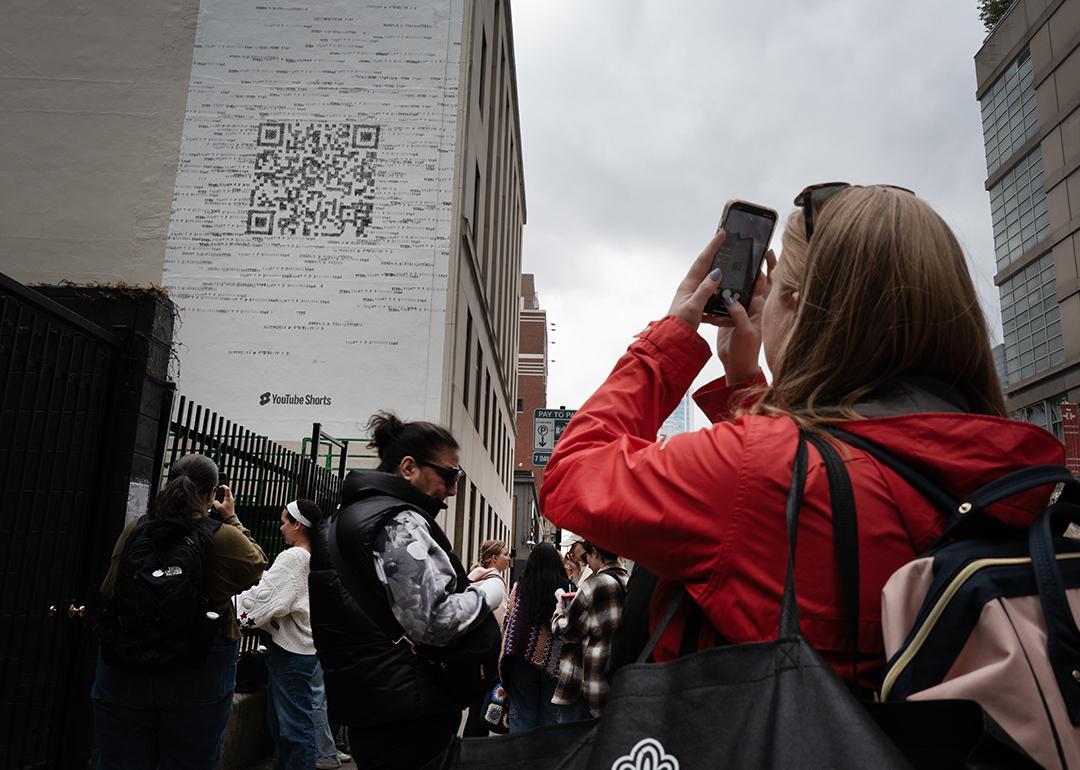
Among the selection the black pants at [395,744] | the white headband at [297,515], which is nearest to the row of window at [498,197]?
the white headband at [297,515]

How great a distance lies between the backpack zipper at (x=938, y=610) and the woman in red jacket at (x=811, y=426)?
0.28ft

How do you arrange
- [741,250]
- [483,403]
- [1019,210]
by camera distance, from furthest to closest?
[1019,210] < [483,403] < [741,250]

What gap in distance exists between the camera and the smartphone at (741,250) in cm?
184

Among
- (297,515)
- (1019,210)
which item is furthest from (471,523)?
(1019,210)

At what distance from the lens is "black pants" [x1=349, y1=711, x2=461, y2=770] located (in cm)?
339

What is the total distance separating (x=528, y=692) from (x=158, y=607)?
370 cm

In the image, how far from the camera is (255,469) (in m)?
8.34

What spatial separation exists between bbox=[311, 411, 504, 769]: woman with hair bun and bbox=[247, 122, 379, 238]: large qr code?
15.7 metres

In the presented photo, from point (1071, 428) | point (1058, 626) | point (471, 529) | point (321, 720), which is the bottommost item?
point (321, 720)

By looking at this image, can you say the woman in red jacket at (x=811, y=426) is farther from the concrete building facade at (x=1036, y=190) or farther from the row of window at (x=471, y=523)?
the concrete building facade at (x=1036, y=190)

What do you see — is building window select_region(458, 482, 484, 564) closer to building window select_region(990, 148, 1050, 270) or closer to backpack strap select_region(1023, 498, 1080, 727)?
backpack strap select_region(1023, 498, 1080, 727)

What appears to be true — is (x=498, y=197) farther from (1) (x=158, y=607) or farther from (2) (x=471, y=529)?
(1) (x=158, y=607)

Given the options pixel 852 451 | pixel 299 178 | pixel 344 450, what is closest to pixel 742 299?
pixel 852 451

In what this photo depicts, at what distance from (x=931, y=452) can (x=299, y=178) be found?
62.4ft
